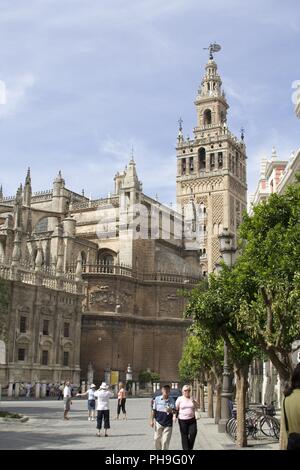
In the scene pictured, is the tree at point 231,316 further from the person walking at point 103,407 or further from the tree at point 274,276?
the person walking at point 103,407

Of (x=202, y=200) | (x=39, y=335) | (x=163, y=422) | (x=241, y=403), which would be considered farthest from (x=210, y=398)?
(x=202, y=200)

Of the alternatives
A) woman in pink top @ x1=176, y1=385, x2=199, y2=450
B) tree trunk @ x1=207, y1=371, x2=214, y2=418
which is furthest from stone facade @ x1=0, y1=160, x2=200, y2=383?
woman in pink top @ x1=176, y1=385, x2=199, y2=450

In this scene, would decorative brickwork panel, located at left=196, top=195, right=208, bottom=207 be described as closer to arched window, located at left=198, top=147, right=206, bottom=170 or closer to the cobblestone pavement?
arched window, located at left=198, top=147, right=206, bottom=170

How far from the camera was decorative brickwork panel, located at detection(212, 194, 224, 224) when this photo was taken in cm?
7931

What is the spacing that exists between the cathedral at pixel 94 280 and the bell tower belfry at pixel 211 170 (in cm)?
256

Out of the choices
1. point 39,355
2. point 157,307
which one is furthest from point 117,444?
point 157,307

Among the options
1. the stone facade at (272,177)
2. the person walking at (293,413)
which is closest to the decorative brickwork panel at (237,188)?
the stone facade at (272,177)

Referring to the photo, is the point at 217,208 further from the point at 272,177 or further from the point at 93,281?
the point at 272,177

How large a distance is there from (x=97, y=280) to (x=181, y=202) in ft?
106

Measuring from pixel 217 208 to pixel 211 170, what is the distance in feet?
18.3

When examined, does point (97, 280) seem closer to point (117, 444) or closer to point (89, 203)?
point (89, 203)

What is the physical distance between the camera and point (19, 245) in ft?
151

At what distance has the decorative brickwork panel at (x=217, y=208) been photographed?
3123 inches

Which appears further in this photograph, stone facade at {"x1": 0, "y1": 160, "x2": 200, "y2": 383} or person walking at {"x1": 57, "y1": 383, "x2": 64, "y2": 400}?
stone facade at {"x1": 0, "y1": 160, "x2": 200, "y2": 383}
